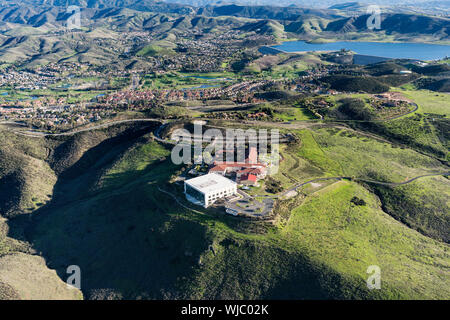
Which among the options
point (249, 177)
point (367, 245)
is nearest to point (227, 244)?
point (249, 177)

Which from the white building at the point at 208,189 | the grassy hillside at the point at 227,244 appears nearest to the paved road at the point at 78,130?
the grassy hillside at the point at 227,244

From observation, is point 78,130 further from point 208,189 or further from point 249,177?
point 249,177

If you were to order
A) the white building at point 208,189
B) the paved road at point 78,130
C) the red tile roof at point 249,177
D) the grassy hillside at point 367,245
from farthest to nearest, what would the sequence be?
the paved road at point 78,130
the red tile roof at point 249,177
the white building at point 208,189
the grassy hillside at point 367,245

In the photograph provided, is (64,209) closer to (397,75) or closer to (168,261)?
(168,261)

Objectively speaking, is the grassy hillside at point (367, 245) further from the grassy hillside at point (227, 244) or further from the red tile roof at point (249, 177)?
the red tile roof at point (249, 177)

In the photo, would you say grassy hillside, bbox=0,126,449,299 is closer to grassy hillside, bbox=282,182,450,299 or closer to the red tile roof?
grassy hillside, bbox=282,182,450,299

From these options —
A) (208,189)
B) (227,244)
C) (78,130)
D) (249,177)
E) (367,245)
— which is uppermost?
(208,189)

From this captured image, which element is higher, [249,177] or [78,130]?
[249,177]

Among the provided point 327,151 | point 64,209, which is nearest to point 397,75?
point 327,151

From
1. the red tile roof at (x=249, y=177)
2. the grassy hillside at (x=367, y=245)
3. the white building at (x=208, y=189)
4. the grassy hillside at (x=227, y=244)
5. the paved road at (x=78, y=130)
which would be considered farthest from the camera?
A: the paved road at (x=78, y=130)
